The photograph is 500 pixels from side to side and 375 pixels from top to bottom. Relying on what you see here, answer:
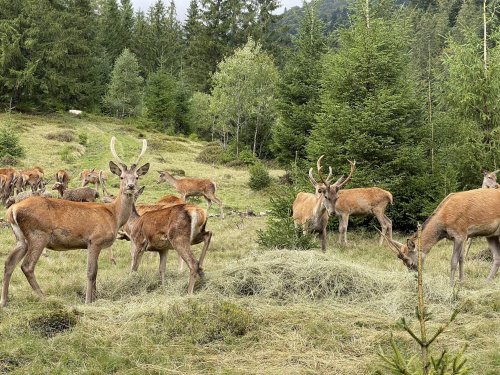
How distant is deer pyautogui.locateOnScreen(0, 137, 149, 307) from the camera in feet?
25.3

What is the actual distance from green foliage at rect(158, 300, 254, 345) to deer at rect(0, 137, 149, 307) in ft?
5.69

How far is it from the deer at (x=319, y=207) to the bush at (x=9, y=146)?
19.9 metres

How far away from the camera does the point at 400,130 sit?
15.3 metres

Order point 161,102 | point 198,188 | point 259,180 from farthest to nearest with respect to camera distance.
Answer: point 161,102
point 259,180
point 198,188

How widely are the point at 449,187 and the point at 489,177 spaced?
1.07 meters

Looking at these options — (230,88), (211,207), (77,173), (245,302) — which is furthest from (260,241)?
(230,88)

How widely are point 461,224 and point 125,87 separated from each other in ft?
155

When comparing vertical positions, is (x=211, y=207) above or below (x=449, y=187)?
below

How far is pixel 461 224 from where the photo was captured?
9156mm

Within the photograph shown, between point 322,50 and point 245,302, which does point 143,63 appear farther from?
point 245,302

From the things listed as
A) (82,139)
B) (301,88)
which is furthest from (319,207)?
(82,139)

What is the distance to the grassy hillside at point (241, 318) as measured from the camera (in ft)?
18.7

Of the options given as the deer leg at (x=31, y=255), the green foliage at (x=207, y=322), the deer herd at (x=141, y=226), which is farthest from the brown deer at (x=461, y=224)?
the deer leg at (x=31, y=255)

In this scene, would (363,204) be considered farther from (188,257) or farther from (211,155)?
(211,155)
